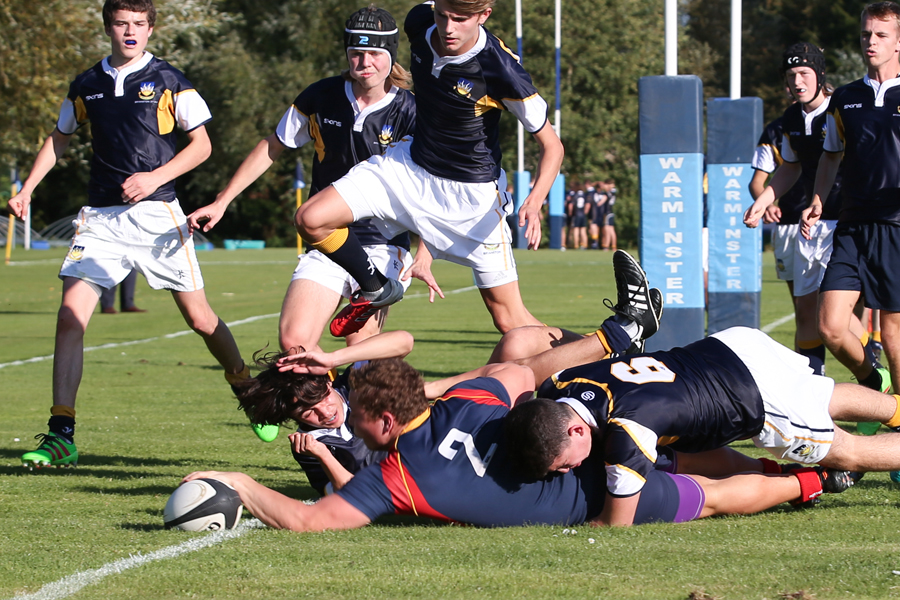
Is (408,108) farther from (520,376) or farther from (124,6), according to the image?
(520,376)

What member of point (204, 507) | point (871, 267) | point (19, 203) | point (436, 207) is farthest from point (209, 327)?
point (871, 267)

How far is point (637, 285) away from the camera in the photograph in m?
6.13

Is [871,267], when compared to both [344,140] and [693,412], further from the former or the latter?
[344,140]

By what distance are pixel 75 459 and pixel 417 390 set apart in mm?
2798

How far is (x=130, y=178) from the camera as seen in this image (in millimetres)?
6688

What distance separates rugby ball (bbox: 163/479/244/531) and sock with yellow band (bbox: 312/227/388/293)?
5.65 feet

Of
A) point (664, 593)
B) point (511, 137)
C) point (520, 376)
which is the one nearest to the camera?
point (664, 593)

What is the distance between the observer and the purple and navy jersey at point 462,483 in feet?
15.1

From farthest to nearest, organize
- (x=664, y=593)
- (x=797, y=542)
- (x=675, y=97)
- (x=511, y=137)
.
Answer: (x=511, y=137), (x=675, y=97), (x=797, y=542), (x=664, y=593)

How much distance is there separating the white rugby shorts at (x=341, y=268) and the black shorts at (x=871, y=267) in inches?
97.0

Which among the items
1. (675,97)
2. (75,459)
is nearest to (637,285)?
(75,459)

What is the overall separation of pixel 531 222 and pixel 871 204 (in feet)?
6.95

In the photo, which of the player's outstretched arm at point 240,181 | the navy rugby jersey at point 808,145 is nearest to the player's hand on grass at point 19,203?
the player's outstretched arm at point 240,181

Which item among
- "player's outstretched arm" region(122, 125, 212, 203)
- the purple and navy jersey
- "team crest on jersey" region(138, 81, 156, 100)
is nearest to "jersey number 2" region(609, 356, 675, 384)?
the purple and navy jersey
